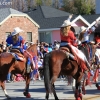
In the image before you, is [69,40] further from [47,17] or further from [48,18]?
[47,17]

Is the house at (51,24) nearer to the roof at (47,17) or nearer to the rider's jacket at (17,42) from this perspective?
the roof at (47,17)

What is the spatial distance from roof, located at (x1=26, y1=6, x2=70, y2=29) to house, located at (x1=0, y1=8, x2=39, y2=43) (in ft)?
8.72

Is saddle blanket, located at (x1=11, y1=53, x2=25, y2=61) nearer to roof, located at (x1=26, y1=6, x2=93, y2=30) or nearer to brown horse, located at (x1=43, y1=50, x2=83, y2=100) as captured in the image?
brown horse, located at (x1=43, y1=50, x2=83, y2=100)

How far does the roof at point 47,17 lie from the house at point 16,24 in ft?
8.72

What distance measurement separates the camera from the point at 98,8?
6153 centimetres

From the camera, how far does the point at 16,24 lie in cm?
4081

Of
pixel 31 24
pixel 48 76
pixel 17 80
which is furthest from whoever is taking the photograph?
pixel 31 24

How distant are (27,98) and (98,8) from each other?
50.0m

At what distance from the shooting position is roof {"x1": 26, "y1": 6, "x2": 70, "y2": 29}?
1757 inches

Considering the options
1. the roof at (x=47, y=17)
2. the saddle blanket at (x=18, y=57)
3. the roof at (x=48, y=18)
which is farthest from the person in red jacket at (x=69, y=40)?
the roof at (x=47, y=17)

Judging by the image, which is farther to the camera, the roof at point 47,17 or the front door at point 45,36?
the front door at point 45,36

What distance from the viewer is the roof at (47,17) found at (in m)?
44.6

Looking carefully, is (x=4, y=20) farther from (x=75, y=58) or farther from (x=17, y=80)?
(x=75, y=58)

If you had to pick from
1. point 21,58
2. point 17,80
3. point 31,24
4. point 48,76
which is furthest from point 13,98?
point 31,24
